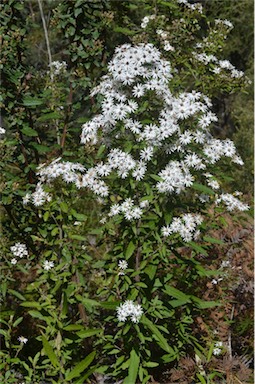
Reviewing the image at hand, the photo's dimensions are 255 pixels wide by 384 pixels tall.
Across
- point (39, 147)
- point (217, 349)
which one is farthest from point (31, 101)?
point (217, 349)

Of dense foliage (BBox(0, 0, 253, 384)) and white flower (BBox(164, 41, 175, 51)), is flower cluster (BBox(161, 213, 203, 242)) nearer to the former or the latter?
dense foliage (BBox(0, 0, 253, 384))

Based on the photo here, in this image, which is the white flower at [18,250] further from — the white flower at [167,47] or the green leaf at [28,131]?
the white flower at [167,47]

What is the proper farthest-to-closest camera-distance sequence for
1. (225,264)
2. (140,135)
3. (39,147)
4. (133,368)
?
(225,264) → (39,147) → (133,368) → (140,135)

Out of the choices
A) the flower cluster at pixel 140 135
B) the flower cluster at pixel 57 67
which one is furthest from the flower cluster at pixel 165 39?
the flower cluster at pixel 57 67

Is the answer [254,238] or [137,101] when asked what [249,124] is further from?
[137,101]

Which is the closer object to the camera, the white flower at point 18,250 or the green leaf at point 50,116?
the white flower at point 18,250

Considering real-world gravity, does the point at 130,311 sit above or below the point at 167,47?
below

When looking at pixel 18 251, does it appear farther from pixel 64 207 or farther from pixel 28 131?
pixel 28 131

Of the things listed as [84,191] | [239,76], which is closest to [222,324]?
[84,191]
